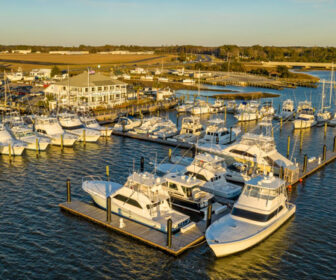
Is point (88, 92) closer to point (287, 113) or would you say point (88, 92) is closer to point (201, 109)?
point (201, 109)

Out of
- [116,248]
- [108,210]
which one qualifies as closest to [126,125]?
[108,210]

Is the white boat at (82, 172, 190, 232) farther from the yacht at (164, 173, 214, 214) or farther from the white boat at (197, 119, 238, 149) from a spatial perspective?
the white boat at (197, 119, 238, 149)

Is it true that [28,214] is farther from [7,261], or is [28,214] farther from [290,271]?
[290,271]

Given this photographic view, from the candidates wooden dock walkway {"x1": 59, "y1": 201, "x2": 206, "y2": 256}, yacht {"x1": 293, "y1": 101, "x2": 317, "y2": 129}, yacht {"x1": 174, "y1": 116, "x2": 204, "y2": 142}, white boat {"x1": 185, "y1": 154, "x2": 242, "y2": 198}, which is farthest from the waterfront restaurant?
wooden dock walkway {"x1": 59, "y1": 201, "x2": 206, "y2": 256}

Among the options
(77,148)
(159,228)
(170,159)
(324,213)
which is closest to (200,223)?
(159,228)

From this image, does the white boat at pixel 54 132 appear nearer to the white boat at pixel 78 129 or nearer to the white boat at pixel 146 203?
the white boat at pixel 78 129
